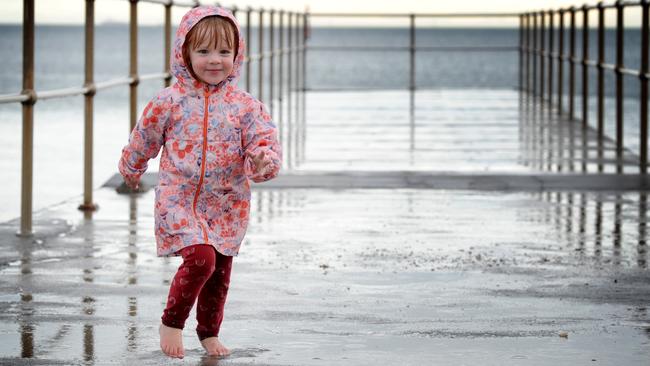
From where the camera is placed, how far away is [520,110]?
17.2m

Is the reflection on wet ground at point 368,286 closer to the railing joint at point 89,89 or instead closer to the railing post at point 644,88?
the railing joint at point 89,89

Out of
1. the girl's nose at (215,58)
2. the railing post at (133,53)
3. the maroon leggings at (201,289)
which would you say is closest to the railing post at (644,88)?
the railing post at (133,53)

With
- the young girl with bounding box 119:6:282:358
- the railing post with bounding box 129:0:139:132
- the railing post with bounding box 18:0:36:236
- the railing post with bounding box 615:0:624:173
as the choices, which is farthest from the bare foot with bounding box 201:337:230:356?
the railing post with bounding box 615:0:624:173

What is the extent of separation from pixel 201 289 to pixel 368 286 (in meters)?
1.18

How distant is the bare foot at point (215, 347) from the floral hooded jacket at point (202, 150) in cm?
25

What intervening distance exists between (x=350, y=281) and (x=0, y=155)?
6.63 meters

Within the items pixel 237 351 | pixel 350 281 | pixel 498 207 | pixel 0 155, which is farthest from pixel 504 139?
pixel 237 351

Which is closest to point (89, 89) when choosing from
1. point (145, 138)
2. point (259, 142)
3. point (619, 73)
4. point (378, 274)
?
point (378, 274)

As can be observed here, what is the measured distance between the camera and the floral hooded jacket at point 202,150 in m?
4.13

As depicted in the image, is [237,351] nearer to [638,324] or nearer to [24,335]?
[24,335]

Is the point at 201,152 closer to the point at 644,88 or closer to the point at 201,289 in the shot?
the point at 201,289

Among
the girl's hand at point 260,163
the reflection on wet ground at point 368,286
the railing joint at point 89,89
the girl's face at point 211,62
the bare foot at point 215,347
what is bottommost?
the bare foot at point 215,347

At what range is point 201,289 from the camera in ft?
14.0

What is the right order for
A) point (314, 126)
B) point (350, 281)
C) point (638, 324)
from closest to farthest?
1. point (638, 324)
2. point (350, 281)
3. point (314, 126)
